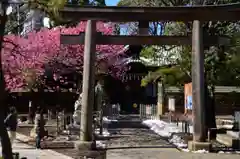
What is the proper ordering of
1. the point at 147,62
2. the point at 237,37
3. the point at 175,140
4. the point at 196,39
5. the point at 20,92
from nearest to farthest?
the point at 196,39
the point at 175,140
the point at 237,37
the point at 20,92
the point at 147,62

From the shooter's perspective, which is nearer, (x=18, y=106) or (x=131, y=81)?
(x=18, y=106)

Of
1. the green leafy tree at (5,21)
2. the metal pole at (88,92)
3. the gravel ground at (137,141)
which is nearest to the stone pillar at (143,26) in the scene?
the metal pole at (88,92)

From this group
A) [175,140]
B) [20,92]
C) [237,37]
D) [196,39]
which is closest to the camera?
[196,39]

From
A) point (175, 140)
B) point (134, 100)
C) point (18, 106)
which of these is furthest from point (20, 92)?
point (175, 140)

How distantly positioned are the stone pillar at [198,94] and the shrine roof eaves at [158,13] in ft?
1.33

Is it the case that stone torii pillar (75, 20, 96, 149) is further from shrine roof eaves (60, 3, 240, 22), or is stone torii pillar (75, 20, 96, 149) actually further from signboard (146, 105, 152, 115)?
signboard (146, 105, 152, 115)

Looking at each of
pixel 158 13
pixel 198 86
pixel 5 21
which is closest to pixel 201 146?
pixel 198 86

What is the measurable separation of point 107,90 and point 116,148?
27961mm

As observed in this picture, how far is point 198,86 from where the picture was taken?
1565 cm

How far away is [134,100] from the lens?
46375 millimetres

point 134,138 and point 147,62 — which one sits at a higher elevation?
point 147,62

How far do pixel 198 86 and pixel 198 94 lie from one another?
27 centimetres

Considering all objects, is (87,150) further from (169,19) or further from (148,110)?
(148,110)

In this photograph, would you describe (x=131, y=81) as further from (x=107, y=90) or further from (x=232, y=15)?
(x=232, y=15)
